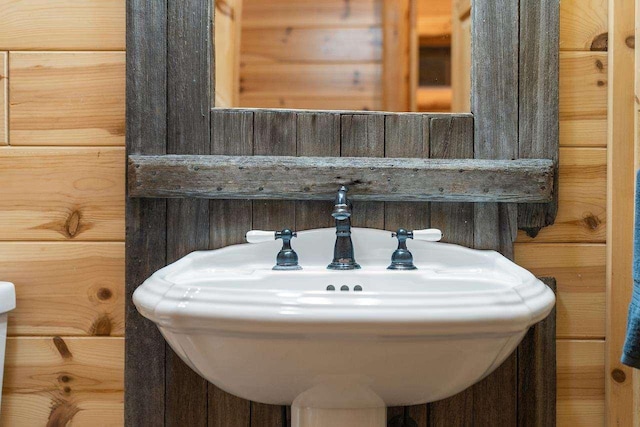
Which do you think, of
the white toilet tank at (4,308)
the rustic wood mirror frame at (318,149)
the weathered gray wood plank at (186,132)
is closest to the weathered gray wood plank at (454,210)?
the rustic wood mirror frame at (318,149)

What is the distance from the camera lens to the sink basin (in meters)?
0.61

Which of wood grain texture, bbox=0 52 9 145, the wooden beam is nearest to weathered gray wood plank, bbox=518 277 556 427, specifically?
the wooden beam

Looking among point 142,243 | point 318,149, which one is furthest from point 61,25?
point 318,149

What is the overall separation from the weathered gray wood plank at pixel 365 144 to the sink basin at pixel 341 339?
0.34 metres

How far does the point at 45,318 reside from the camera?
1.03 metres

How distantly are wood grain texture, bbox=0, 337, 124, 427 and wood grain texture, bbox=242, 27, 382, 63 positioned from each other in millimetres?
669

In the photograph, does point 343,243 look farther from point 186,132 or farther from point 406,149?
point 186,132

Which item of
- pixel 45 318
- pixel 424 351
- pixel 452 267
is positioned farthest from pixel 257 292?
pixel 45 318

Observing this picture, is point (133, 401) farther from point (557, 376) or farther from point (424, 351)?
point (557, 376)

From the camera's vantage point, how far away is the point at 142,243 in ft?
3.26

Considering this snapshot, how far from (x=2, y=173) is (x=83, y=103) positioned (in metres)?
0.22

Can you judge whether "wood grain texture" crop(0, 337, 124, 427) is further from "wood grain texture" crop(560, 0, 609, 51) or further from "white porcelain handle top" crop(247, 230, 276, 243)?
"wood grain texture" crop(560, 0, 609, 51)

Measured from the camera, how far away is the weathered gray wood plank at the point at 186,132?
3.28 ft

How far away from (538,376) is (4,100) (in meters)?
1.21
